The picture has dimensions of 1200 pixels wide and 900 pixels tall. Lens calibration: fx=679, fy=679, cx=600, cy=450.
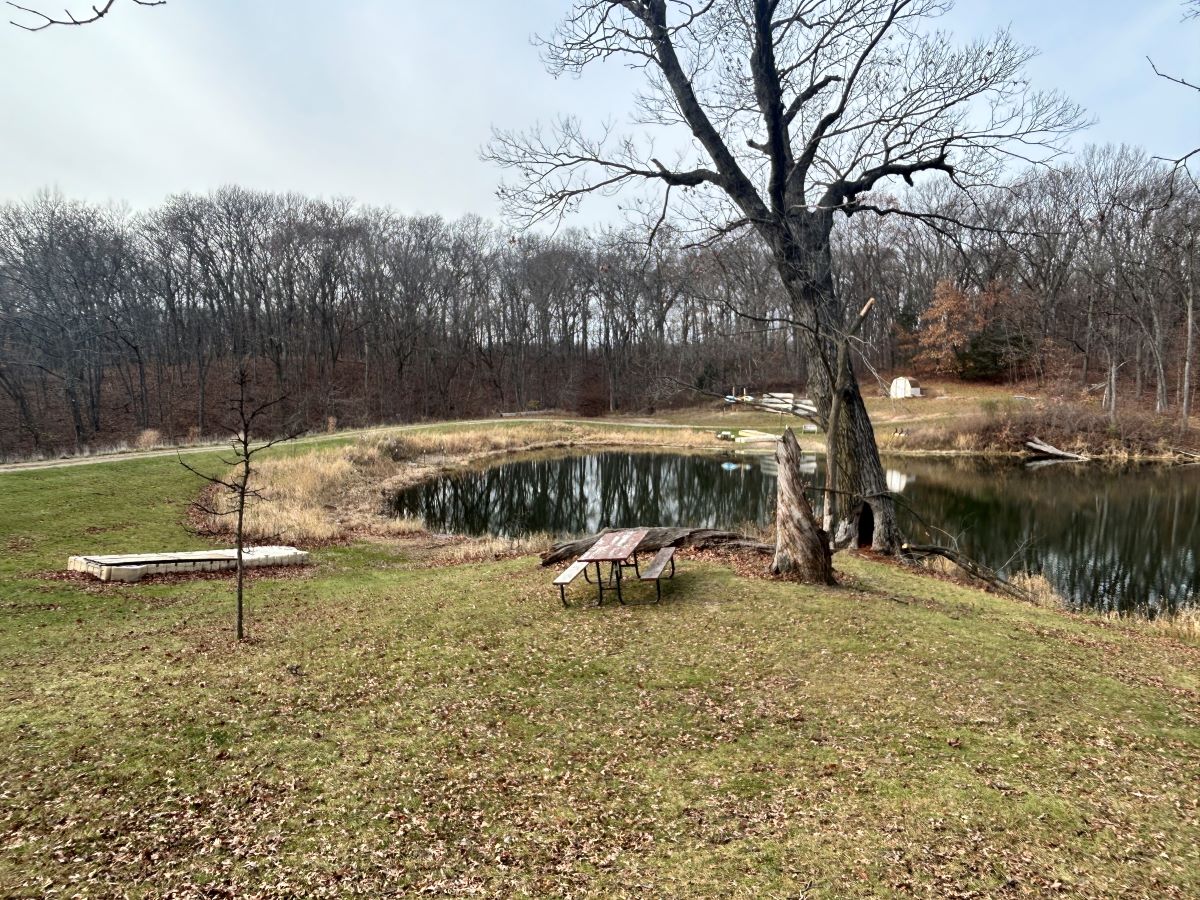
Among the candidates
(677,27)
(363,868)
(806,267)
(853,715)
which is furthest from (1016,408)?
(363,868)

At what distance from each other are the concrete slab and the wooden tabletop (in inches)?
241

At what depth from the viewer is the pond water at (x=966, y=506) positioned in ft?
49.2

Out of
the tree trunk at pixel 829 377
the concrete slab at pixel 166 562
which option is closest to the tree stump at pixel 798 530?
the tree trunk at pixel 829 377

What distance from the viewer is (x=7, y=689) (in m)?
5.84

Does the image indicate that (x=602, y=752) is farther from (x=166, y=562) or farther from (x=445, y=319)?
(x=445, y=319)

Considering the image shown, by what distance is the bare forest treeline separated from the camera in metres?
38.0

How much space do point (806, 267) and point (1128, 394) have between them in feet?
143

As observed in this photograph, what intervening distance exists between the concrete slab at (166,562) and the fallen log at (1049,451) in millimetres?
33775

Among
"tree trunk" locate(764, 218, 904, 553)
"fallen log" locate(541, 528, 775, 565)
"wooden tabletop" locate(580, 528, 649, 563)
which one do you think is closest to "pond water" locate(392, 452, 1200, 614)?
"tree trunk" locate(764, 218, 904, 553)

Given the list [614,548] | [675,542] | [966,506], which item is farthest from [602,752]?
[966,506]

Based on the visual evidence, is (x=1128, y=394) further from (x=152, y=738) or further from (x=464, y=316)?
(x=152, y=738)

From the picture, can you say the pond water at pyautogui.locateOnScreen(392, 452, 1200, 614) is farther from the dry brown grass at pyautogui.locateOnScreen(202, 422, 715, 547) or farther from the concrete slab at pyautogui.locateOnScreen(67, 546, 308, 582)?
the concrete slab at pyautogui.locateOnScreen(67, 546, 308, 582)

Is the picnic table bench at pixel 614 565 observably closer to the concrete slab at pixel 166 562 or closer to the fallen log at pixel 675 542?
the fallen log at pixel 675 542

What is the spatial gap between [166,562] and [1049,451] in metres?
36.0
